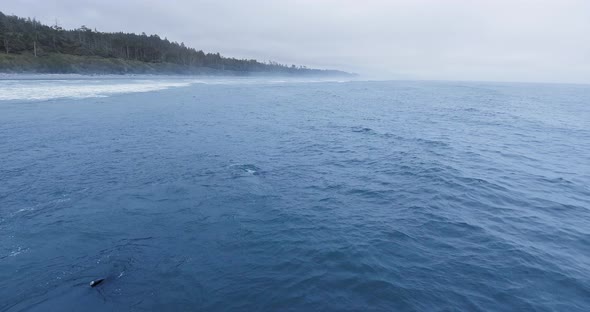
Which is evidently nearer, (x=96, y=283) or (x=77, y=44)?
(x=96, y=283)

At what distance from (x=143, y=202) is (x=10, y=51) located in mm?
124446

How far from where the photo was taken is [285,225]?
524 inches

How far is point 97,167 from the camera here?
19203 mm

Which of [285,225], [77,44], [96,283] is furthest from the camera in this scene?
[77,44]

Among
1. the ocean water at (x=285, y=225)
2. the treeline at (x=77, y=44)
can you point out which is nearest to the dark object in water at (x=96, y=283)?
the ocean water at (x=285, y=225)

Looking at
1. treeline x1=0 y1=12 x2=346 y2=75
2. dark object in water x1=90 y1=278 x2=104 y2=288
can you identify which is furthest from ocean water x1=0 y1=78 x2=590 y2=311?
treeline x1=0 y1=12 x2=346 y2=75

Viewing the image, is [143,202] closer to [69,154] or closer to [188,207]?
[188,207]

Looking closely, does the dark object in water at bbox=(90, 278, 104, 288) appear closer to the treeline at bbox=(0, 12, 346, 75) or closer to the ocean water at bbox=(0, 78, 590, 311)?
the ocean water at bbox=(0, 78, 590, 311)

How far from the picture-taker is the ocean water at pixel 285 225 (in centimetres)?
938

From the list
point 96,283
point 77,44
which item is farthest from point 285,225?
point 77,44

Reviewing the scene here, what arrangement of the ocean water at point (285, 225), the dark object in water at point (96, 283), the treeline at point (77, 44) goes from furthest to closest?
the treeline at point (77, 44) → the ocean water at point (285, 225) → the dark object in water at point (96, 283)

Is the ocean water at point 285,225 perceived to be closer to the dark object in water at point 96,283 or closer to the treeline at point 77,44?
the dark object in water at point 96,283

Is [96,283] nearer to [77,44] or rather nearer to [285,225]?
[285,225]

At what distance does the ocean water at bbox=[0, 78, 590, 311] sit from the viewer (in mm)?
9375
